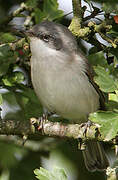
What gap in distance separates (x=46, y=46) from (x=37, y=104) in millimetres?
703

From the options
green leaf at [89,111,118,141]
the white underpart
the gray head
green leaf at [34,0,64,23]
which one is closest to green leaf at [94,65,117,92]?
green leaf at [89,111,118,141]

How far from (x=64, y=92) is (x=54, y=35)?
77cm

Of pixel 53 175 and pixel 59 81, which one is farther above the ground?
pixel 59 81

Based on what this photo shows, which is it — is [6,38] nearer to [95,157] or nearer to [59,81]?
[59,81]

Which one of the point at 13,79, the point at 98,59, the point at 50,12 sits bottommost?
the point at 13,79

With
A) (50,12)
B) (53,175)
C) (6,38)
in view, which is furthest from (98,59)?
(53,175)

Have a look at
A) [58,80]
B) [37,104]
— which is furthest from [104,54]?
[37,104]

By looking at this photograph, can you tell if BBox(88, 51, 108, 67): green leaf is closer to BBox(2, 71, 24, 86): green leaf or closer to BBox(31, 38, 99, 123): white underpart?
BBox(31, 38, 99, 123): white underpart

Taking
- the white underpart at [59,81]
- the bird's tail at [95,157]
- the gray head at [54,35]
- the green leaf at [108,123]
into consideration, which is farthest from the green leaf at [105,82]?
the bird's tail at [95,157]

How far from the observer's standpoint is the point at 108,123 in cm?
317

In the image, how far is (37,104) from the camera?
466 cm

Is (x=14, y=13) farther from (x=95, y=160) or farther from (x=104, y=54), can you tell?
(x=95, y=160)

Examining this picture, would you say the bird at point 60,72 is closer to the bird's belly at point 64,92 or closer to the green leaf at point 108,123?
the bird's belly at point 64,92

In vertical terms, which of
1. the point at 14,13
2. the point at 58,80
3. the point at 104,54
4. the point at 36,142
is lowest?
the point at 36,142
